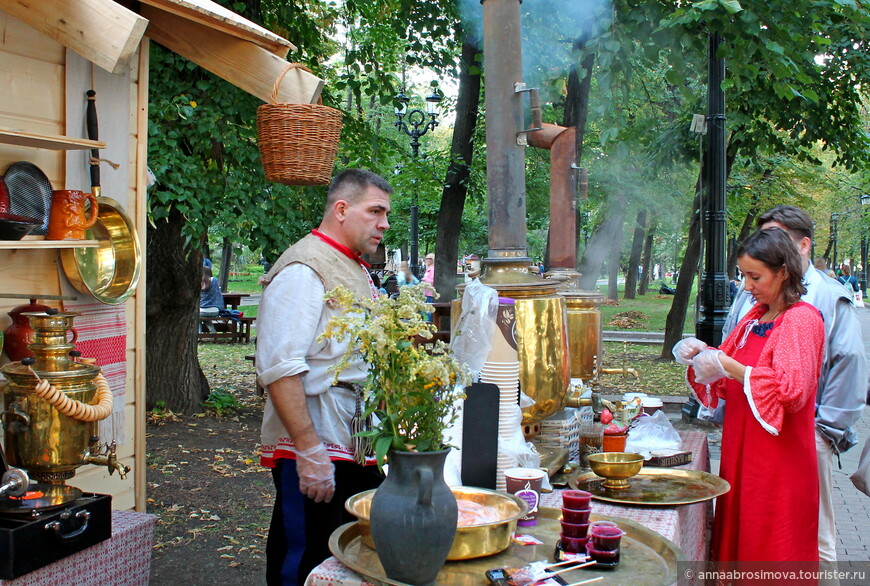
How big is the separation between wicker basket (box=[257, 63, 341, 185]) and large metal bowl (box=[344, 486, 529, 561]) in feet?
6.20

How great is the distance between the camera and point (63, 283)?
12.3 feet

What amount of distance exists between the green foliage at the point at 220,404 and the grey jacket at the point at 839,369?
21.8ft

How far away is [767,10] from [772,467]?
17.0 feet

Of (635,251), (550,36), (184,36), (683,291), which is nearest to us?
(184,36)

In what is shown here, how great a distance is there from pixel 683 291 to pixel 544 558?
1265 centimetres

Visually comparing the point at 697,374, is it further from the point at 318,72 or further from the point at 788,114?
the point at 788,114

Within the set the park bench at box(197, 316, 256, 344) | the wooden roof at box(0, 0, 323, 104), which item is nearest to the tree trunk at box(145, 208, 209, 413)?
the wooden roof at box(0, 0, 323, 104)

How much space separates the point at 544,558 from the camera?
2252 mm

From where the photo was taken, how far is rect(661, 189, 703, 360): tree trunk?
45.5 ft

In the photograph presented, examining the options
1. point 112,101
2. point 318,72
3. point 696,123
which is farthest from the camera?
point 318,72

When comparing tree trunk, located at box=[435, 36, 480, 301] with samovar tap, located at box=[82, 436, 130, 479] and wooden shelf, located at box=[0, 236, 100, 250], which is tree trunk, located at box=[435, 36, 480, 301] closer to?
wooden shelf, located at box=[0, 236, 100, 250]

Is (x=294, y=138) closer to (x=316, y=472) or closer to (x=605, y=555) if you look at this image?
(x=316, y=472)

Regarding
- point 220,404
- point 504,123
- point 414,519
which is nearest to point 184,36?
point 504,123

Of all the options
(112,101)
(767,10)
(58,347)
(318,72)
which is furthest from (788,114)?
(58,347)
